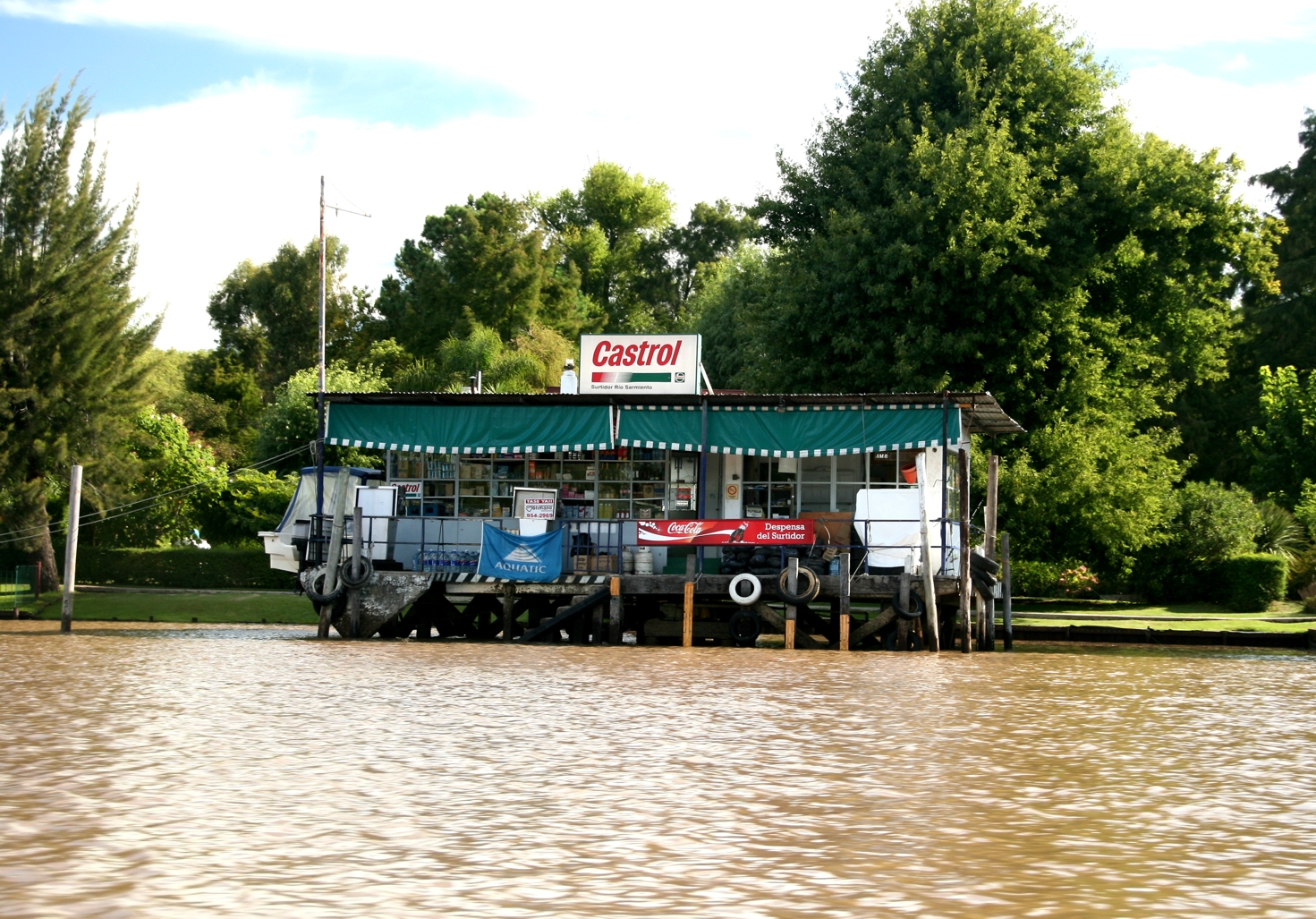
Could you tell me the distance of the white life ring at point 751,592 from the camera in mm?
25938

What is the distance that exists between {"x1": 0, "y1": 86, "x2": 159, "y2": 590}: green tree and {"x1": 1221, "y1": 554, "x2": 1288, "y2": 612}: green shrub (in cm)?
3120

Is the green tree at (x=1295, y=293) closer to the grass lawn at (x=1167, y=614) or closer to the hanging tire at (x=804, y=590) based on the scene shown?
the grass lawn at (x=1167, y=614)

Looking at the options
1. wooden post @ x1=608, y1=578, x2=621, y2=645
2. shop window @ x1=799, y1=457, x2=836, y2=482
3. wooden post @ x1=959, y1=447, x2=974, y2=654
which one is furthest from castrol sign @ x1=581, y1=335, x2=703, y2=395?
wooden post @ x1=959, y1=447, x2=974, y2=654

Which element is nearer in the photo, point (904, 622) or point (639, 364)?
point (904, 622)

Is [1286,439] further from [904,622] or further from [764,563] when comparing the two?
[764,563]

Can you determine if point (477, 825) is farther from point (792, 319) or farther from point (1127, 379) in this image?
point (1127, 379)

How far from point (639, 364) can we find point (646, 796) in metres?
17.3

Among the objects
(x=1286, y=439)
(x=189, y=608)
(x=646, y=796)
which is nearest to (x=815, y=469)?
(x=189, y=608)

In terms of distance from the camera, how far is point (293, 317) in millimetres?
75438

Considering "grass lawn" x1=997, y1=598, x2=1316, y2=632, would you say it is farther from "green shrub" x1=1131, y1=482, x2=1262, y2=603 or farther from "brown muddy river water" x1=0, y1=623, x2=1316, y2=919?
"brown muddy river water" x1=0, y1=623, x2=1316, y2=919

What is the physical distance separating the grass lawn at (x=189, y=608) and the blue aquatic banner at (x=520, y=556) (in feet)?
30.6

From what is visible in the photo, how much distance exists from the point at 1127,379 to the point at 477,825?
35.4m

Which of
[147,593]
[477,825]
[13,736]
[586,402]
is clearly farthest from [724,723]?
[147,593]

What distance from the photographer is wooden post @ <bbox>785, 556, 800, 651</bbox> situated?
83.8 ft
